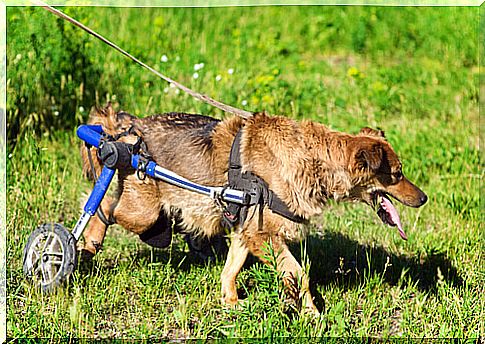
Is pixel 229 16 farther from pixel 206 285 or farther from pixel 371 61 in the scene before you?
pixel 206 285

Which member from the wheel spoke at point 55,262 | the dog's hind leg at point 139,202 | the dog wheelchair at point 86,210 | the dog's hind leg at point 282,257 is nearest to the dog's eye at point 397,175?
the dog's hind leg at point 282,257

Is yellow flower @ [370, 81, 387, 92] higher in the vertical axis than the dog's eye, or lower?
lower

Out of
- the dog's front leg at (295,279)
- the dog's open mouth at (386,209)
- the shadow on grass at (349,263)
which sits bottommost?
the shadow on grass at (349,263)

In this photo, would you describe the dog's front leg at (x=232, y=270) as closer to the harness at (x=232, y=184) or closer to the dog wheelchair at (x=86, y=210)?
the harness at (x=232, y=184)

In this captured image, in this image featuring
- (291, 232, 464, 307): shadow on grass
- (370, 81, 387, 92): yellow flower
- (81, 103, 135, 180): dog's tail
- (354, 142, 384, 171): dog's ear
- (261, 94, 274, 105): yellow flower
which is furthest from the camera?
(370, 81, 387, 92): yellow flower

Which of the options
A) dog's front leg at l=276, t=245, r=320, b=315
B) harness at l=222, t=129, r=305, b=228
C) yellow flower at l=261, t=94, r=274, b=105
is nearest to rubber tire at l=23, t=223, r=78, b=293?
harness at l=222, t=129, r=305, b=228

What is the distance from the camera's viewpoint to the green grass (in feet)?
15.9

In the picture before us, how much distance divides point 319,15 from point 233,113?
23.2ft

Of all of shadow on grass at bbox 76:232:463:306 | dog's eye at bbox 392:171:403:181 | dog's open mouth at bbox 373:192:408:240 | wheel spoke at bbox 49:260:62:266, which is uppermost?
dog's eye at bbox 392:171:403:181

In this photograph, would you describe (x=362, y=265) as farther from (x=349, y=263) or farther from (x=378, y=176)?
(x=378, y=176)

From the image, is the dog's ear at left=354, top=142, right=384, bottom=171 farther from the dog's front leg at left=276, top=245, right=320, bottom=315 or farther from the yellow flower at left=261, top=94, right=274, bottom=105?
the yellow flower at left=261, top=94, right=274, bottom=105

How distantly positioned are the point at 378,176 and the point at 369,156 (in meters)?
0.23

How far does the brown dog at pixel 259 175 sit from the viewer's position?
480 cm

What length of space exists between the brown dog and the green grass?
9.1 inches
